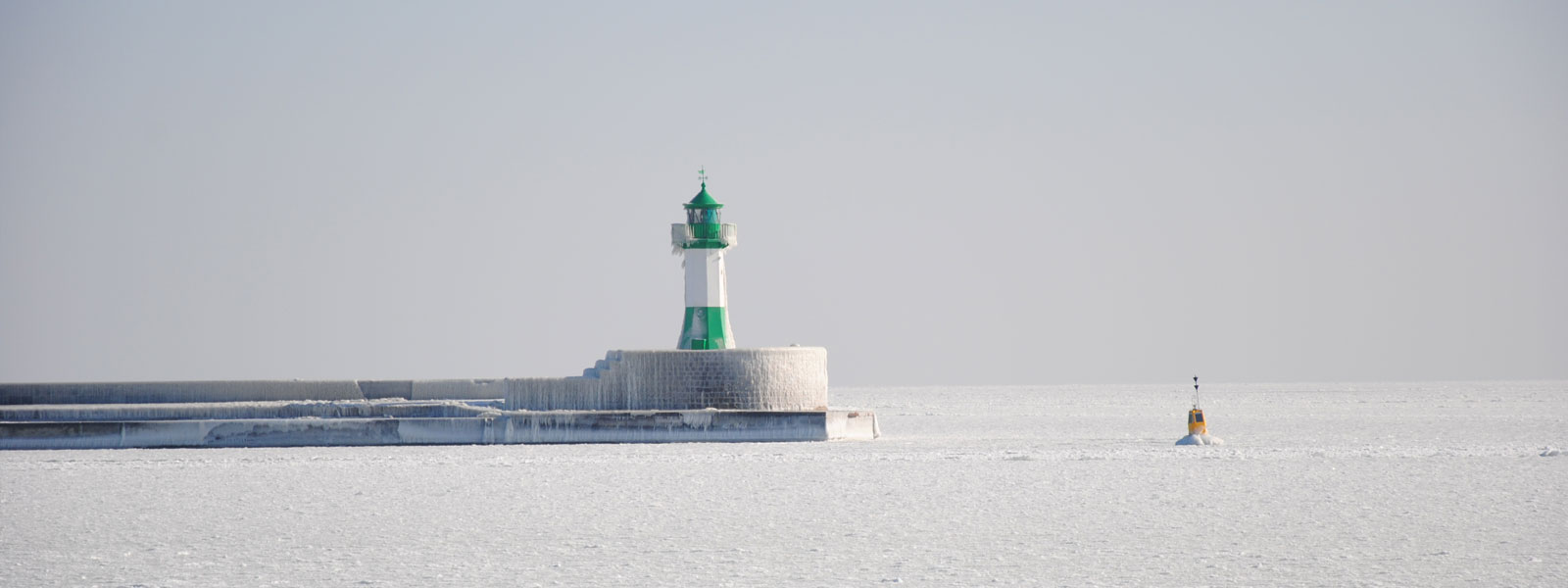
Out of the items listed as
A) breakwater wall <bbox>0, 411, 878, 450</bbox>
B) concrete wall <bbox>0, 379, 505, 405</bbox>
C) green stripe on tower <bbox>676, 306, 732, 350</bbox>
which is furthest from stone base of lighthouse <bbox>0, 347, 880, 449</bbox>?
green stripe on tower <bbox>676, 306, 732, 350</bbox>

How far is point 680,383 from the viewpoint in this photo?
27.1m

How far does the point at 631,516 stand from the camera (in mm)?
15320

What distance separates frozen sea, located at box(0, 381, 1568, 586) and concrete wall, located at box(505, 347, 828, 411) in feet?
5.41

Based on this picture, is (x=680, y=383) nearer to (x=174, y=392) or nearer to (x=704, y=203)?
(x=704, y=203)

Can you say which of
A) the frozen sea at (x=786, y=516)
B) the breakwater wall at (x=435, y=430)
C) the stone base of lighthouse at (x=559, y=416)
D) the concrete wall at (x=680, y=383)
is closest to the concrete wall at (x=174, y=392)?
the stone base of lighthouse at (x=559, y=416)

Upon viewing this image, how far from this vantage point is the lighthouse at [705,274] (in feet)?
95.5

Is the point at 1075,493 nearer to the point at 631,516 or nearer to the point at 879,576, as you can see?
the point at 631,516

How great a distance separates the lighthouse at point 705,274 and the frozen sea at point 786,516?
12.4ft

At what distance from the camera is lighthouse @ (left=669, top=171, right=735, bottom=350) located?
2911 cm

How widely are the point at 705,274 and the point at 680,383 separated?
2.76 metres

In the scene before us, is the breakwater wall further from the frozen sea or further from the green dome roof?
the green dome roof

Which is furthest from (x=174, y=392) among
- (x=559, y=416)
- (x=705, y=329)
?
(x=705, y=329)

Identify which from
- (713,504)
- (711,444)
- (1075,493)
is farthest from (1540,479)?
(711,444)

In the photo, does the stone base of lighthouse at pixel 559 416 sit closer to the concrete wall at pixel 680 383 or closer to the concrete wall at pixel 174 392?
the concrete wall at pixel 680 383
